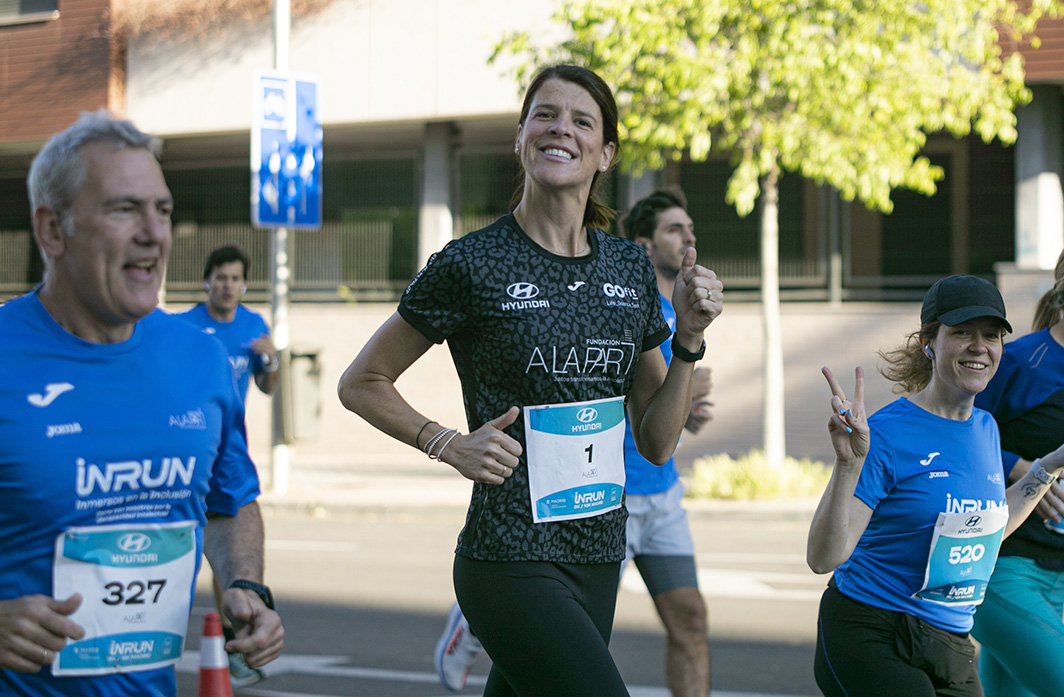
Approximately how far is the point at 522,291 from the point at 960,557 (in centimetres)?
Answer: 150

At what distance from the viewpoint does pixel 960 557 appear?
3625 millimetres

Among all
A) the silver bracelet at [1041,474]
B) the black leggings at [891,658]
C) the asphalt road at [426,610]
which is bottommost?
the asphalt road at [426,610]

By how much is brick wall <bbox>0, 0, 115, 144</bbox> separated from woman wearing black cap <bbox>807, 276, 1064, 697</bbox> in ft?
58.6

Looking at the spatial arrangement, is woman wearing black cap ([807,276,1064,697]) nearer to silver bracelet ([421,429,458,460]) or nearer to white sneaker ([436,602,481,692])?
silver bracelet ([421,429,458,460])

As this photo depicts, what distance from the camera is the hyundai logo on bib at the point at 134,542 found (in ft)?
8.39

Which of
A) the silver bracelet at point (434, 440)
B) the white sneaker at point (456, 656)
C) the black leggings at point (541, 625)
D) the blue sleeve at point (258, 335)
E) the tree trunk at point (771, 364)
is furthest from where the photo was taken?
the tree trunk at point (771, 364)

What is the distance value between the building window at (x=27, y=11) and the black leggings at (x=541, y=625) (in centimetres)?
1949

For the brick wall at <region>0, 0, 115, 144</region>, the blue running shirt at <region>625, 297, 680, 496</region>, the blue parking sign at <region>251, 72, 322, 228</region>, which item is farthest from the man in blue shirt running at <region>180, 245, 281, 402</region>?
the brick wall at <region>0, 0, 115, 144</region>

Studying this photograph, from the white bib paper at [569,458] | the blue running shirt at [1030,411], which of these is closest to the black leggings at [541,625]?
the white bib paper at [569,458]

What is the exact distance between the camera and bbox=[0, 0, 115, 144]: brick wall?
65.3ft

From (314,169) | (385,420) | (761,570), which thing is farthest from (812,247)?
(385,420)

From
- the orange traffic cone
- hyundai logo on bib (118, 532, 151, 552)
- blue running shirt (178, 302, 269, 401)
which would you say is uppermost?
blue running shirt (178, 302, 269, 401)

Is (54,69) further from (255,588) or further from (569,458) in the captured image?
(255,588)

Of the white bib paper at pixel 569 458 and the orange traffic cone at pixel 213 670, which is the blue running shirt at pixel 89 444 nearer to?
the orange traffic cone at pixel 213 670
